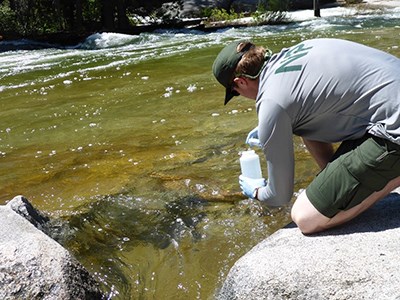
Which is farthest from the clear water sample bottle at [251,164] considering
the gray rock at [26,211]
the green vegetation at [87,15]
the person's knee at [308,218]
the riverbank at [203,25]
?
the green vegetation at [87,15]

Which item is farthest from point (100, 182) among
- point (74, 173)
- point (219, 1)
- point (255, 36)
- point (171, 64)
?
point (219, 1)

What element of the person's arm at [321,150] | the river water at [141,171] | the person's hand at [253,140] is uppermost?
the person's hand at [253,140]

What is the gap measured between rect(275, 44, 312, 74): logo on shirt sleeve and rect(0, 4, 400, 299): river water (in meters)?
1.35

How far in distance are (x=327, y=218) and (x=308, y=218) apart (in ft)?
0.31

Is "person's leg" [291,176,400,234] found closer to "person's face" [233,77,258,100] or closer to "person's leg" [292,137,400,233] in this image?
"person's leg" [292,137,400,233]

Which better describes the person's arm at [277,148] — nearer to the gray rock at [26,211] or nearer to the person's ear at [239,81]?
the person's ear at [239,81]

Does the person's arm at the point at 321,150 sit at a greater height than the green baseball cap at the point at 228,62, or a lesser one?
lesser

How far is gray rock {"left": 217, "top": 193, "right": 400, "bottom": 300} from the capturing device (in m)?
2.38

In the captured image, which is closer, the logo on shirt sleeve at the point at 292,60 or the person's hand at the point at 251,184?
the logo on shirt sleeve at the point at 292,60

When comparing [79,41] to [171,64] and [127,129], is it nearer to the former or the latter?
[171,64]

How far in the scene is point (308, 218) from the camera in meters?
2.86

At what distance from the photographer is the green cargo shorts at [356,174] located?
2.70m

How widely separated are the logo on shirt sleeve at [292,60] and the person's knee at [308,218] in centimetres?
68

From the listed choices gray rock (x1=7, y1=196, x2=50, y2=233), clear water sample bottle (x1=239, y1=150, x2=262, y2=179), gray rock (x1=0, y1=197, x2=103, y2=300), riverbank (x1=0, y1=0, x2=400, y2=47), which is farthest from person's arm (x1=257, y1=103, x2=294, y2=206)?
riverbank (x1=0, y1=0, x2=400, y2=47)
